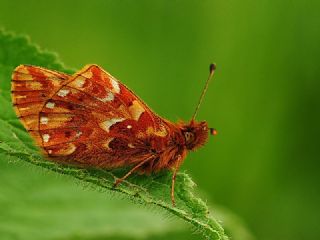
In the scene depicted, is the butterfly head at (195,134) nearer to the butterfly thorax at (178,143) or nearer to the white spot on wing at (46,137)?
the butterfly thorax at (178,143)

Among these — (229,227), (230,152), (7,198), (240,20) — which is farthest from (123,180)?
(240,20)

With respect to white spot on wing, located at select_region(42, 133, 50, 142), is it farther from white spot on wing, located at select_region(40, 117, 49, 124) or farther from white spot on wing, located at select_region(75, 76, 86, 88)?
white spot on wing, located at select_region(75, 76, 86, 88)

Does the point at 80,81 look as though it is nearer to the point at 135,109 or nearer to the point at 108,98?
the point at 108,98

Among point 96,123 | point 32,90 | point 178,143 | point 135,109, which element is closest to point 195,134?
point 178,143

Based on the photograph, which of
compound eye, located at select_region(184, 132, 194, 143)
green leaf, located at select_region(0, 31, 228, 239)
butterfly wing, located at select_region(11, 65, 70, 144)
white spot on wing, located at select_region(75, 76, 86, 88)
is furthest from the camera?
compound eye, located at select_region(184, 132, 194, 143)

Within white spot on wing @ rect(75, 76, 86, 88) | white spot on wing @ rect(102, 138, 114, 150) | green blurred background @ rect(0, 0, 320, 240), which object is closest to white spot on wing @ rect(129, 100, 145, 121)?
white spot on wing @ rect(102, 138, 114, 150)
